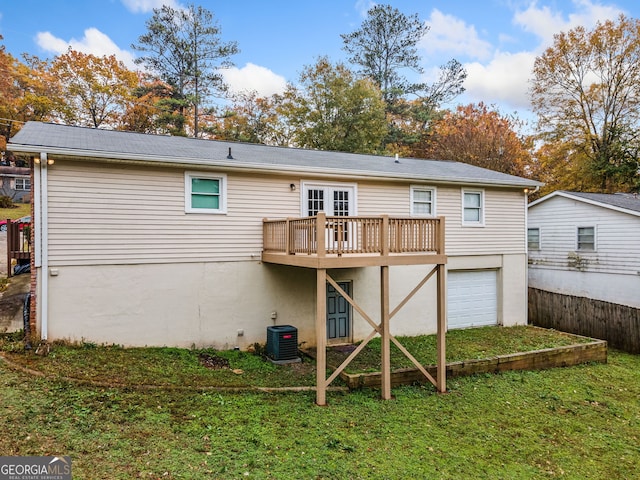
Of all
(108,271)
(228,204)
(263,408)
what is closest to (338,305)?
(228,204)

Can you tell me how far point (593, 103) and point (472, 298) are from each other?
770 inches

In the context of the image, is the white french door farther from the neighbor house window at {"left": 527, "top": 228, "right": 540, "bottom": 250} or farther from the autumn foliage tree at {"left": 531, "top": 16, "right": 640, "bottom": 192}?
the autumn foliage tree at {"left": 531, "top": 16, "right": 640, "bottom": 192}

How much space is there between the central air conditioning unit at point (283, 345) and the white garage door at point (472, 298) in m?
5.79

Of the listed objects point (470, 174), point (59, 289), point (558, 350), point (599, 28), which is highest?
point (599, 28)

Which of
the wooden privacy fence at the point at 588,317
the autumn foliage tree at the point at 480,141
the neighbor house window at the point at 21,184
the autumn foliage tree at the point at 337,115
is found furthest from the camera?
the neighbor house window at the point at 21,184

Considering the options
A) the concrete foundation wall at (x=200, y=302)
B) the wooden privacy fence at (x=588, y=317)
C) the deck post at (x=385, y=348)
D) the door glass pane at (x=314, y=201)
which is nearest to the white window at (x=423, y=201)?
the concrete foundation wall at (x=200, y=302)

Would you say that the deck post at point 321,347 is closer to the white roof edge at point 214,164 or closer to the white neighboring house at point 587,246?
the white roof edge at point 214,164

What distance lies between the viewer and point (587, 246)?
16.5 m

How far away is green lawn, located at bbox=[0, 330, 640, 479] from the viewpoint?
505 centimetres

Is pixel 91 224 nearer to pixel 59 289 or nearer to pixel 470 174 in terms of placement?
pixel 59 289

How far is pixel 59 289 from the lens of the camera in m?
8.50

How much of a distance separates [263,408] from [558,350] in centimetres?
842

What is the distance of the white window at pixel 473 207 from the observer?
519 inches

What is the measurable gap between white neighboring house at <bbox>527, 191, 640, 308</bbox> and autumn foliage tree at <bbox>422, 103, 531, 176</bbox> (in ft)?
26.1
